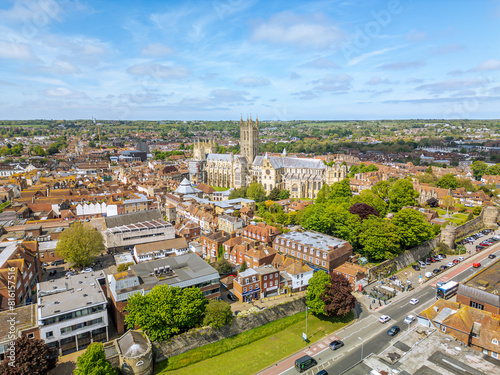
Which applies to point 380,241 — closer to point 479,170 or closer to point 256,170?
point 256,170

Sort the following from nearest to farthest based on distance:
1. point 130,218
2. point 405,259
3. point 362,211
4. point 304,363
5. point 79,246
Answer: point 304,363 → point 79,246 → point 405,259 → point 362,211 → point 130,218

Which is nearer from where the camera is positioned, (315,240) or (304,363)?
(304,363)

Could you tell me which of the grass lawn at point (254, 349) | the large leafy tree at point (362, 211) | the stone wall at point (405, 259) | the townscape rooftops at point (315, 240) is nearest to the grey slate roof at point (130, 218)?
the townscape rooftops at point (315, 240)

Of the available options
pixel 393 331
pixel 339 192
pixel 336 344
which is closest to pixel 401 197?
pixel 339 192

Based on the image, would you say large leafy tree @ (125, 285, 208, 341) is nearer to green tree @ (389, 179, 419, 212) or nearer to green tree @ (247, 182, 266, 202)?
green tree @ (247, 182, 266, 202)

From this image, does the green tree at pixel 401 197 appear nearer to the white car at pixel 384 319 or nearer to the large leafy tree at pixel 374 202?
the large leafy tree at pixel 374 202

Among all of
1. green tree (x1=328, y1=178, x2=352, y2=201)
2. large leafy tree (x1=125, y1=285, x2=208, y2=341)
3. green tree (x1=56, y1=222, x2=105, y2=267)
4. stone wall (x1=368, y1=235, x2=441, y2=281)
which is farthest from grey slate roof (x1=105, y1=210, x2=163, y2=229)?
green tree (x1=328, y1=178, x2=352, y2=201)
